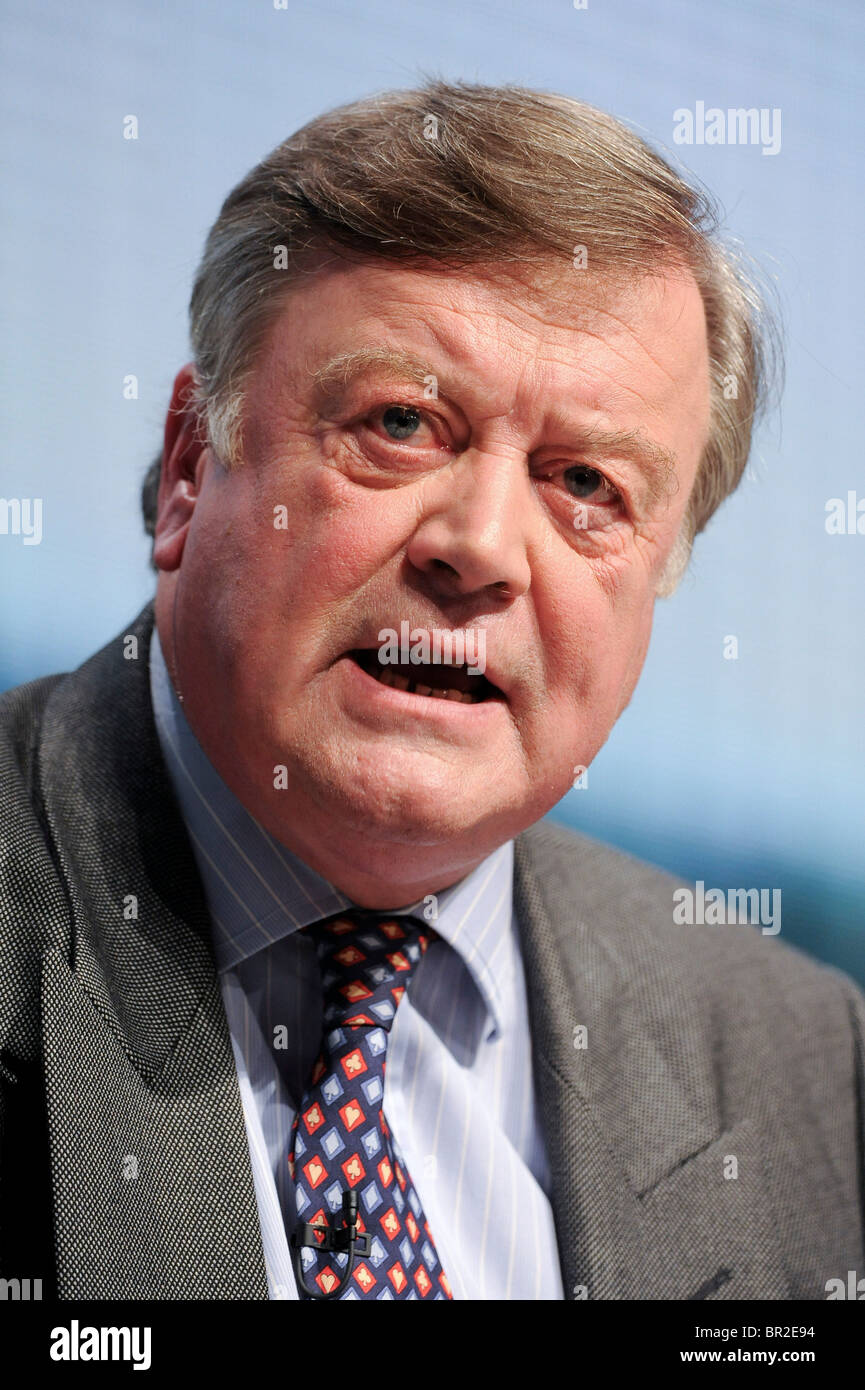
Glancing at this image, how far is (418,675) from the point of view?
1.46 metres

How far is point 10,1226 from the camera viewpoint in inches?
Result: 52.0

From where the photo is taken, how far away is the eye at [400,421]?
57.7 inches

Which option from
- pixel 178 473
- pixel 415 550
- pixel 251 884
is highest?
pixel 178 473

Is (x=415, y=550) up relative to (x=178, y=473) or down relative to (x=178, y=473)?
down

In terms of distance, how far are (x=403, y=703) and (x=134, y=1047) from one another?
0.48 metres

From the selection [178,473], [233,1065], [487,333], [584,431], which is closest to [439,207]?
[487,333]

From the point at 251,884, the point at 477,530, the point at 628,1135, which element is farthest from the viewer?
the point at 628,1135

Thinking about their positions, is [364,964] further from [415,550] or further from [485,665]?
[415,550]

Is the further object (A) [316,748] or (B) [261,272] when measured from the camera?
(B) [261,272]

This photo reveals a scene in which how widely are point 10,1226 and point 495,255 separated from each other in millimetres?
1174

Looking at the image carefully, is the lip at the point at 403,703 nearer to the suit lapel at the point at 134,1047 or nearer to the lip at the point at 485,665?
the lip at the point at 485,665

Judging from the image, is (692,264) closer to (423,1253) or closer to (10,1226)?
(423,1253)

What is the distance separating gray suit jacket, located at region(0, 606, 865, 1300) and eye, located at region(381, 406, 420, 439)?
0.45 meters
